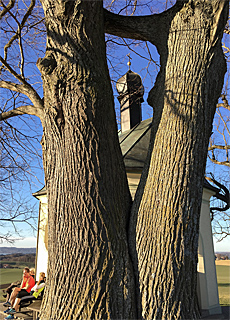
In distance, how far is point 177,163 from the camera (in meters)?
2.98

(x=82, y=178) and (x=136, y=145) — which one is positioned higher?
(x=136, y=145)

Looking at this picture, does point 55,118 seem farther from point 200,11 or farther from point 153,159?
point 200,11

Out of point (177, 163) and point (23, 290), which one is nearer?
point (177, 163)

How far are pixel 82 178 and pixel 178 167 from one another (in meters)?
0.95

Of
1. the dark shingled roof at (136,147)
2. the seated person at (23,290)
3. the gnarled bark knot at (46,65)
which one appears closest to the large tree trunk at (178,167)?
the gnarled bark knot at (46,65)

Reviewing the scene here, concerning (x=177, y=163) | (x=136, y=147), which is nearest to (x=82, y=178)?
(x=177, y=163)

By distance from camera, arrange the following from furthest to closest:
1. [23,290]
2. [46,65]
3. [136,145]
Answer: [136,145]
[23,290]
[46,65]

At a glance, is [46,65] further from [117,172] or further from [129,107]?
[129,107]

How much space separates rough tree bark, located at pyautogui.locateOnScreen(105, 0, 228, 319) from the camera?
107 inches

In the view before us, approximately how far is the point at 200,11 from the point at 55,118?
2042 mm

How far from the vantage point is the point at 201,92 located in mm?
3182

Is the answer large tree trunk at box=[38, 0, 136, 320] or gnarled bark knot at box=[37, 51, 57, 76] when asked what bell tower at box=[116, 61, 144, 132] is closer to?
large tree trunk at box=[38, 0, 136, 320]

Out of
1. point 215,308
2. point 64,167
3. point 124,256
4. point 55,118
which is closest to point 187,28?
point 55,118

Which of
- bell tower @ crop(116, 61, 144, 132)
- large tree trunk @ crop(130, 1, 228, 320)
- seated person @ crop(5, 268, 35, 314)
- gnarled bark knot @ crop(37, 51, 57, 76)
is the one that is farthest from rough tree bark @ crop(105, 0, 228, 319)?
bell tower @ crop(116, 61, 144, 132)
